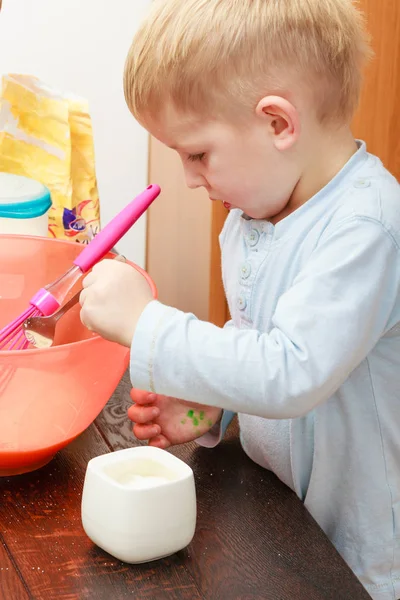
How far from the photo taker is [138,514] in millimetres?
625

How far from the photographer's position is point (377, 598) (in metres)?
0.85

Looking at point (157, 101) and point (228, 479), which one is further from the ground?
point (157, 101)

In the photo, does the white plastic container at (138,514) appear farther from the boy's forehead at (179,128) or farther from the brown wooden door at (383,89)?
the brown wooden door at (383,89)

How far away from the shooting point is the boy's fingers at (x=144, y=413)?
0.81 m

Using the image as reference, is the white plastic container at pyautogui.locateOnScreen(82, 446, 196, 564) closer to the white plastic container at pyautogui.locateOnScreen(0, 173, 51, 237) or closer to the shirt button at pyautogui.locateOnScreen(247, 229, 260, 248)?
the shirt button at pyautogui.locateOnScreen(247, 229, 260, 248)

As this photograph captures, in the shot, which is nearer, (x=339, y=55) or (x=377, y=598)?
(x=339, y=55)

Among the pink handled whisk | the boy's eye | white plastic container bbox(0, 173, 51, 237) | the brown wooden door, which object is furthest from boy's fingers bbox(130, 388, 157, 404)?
the brown wooden door

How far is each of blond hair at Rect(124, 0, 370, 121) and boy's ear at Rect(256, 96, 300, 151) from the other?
1 cm

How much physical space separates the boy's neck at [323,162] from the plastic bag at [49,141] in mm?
572

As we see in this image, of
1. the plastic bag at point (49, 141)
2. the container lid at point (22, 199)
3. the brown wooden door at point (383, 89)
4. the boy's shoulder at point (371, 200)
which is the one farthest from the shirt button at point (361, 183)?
the brown wooden door at point (383, 89)

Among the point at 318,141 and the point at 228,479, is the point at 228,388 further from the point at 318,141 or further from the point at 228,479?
the point at 318,141

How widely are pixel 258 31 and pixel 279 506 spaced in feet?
1.29

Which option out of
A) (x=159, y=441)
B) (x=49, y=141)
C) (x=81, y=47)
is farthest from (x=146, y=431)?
(x=81, y=47)

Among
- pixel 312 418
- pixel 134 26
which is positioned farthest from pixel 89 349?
pixel 134 26
